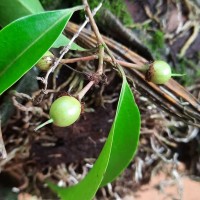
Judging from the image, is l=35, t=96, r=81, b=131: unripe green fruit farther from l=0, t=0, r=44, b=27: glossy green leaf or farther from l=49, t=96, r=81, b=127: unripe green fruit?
l=0, t=0, r=44, b=27: glossy green leaf

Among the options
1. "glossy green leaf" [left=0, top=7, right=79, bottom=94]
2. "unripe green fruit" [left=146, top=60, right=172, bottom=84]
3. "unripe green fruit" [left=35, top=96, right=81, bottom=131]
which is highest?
"unripe green fruit" [left=146, top=60, right=172, bottom=84]

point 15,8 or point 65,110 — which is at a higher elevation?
point 15,8

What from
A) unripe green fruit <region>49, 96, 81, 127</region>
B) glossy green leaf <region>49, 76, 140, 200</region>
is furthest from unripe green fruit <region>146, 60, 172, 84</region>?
unripe green fruit <region>49, 96, 81, 127</region>

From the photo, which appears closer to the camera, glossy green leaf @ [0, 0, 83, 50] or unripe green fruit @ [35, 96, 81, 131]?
unripe green fruit @ [35, 96, 81, 131]

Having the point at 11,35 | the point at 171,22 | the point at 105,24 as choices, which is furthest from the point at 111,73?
the point at 11,35

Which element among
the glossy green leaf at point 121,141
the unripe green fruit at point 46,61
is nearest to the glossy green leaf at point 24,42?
the unripe green fruit at point 46,61

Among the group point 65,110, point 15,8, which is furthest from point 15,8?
point 65,110

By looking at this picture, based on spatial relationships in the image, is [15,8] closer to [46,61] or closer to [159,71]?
[46,61]
